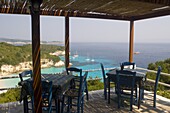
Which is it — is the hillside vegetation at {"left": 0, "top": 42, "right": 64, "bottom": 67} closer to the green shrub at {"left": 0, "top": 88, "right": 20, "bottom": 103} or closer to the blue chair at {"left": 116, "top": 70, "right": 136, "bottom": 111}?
the green shrub at {"left": 0, "top": 88, "right": 20, "bottom": 103}

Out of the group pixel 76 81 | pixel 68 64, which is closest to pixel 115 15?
pixel 68 64

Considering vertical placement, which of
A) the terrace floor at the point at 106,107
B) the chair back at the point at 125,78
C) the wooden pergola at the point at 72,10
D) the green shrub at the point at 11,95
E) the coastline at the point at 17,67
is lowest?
the green shrub at the point at 11,95

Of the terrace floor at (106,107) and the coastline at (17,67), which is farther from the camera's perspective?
the coastline at (17,67)

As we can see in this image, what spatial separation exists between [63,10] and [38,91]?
290 cm

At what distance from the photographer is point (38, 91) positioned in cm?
304

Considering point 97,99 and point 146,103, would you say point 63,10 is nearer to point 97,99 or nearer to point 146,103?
point 97,99

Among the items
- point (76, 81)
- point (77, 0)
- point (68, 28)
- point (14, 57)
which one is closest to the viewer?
point (77, 0)

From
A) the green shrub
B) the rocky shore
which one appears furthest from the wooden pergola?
the rocky shore

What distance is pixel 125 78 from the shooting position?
4195 mm

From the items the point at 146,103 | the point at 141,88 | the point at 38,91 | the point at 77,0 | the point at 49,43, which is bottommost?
the point at 146,103

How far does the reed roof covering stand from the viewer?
403 cm

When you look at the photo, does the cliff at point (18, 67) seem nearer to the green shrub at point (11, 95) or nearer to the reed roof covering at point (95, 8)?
the green shrub at point (11, 95)

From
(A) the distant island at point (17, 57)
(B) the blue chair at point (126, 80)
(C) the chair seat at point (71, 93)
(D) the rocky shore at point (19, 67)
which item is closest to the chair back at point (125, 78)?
(B) the blue chair at point (126, 80)

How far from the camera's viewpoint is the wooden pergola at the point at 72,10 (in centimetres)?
300
